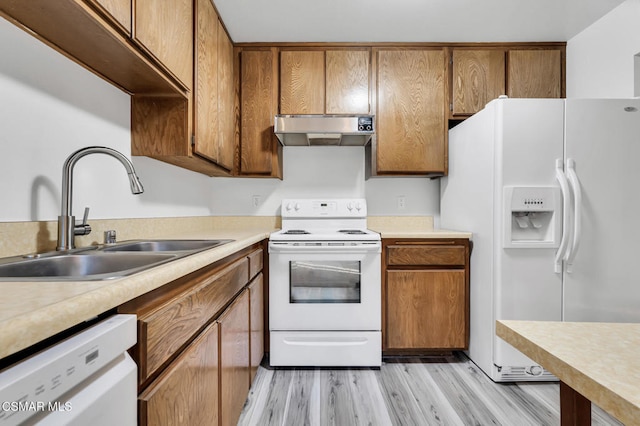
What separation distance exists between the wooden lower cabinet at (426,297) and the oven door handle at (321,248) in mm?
162

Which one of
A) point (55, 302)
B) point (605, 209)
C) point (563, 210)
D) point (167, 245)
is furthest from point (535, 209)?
point (55, 302)

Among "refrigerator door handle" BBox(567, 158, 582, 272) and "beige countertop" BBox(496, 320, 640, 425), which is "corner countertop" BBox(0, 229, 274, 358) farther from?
"refrigerator door handle" BBox(567, 158, 582, 272)

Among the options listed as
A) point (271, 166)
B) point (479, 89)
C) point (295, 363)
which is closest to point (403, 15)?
point (479, 89)

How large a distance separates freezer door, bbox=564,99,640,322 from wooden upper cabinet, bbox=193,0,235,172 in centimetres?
210

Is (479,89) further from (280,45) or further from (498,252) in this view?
(280,45)

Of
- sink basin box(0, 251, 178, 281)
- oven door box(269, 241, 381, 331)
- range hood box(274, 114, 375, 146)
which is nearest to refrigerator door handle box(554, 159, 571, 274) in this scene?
oven door box(269, 241, 381, 331)

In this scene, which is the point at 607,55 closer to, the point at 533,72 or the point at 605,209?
the point at 533,72

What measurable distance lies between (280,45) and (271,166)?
3.11 ft

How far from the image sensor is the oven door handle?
2039 mm

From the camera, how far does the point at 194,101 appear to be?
1647 mm

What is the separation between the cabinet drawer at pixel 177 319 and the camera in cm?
69

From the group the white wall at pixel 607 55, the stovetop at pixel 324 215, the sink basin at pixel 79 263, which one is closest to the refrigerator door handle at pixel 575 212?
the white wall at pixel 607 55

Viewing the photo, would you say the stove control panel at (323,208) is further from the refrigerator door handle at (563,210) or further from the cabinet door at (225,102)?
the refrigerator door handle at (563,210)

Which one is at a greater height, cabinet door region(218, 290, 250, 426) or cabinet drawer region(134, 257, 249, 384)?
cabinet drawer region(134, 257, 249, 384)
